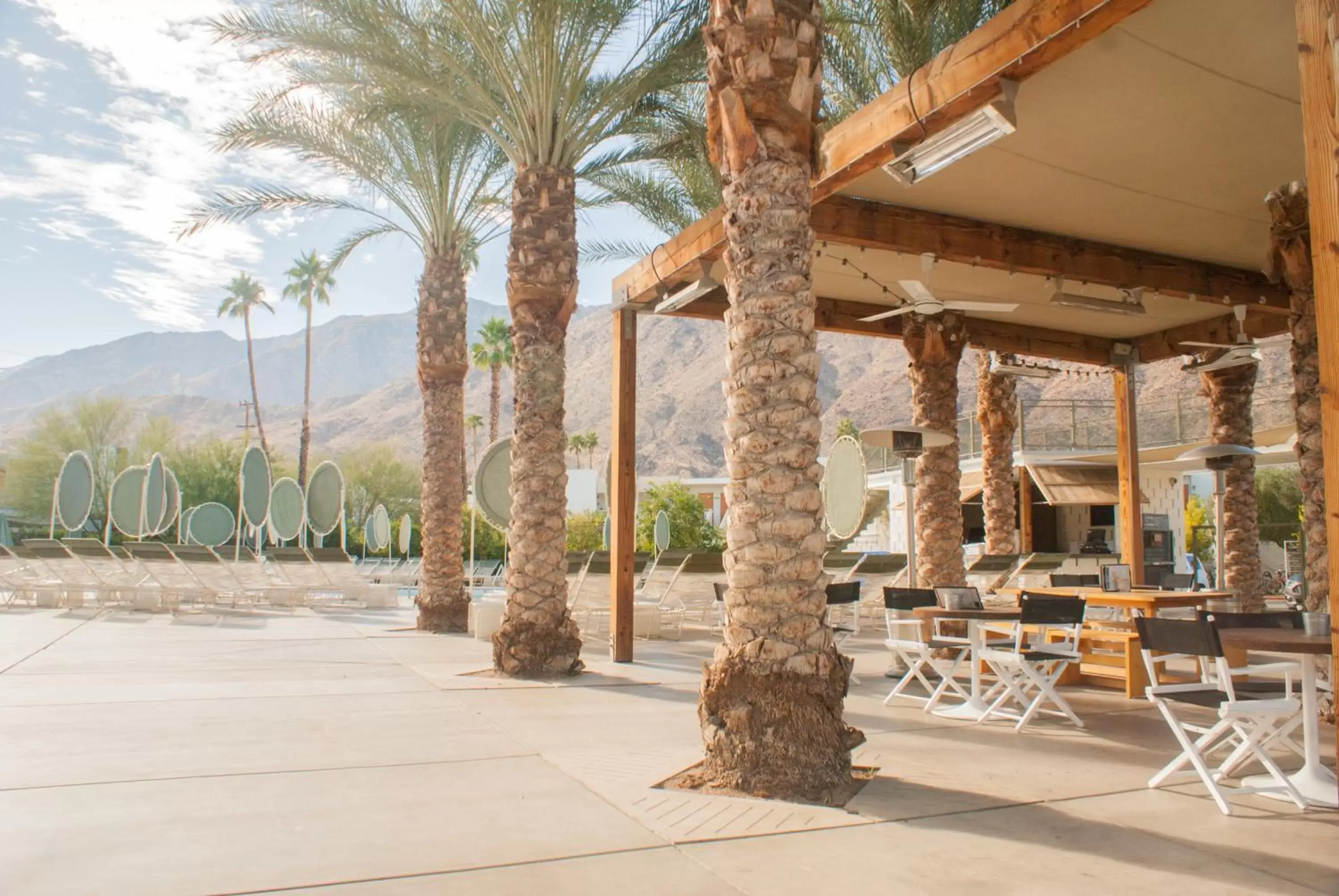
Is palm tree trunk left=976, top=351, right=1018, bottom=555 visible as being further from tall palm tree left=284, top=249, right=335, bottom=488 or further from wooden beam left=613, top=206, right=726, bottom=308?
tall palm tree left=284, top=249, right=335, bottom=488

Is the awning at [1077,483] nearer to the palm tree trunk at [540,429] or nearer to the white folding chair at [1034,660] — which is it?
the palm tree trunk at [540,429]

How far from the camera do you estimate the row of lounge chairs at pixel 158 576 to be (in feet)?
44.8

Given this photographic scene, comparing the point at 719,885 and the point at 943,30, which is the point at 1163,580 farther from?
the point at 719,885

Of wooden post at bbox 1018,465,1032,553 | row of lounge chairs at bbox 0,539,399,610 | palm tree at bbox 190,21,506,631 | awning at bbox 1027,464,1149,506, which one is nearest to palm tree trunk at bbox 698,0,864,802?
palm tree at bbox 190,21,506,631

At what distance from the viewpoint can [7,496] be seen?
37.4 meters

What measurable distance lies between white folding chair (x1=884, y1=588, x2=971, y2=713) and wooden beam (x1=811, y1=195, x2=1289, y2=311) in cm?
290

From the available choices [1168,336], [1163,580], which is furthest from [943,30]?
[1163,580]

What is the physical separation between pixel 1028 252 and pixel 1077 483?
13851 mm

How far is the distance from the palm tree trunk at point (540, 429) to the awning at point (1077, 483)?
1495 cm

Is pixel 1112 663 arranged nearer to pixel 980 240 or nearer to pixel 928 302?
pixel 928 302

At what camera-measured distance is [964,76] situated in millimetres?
5402

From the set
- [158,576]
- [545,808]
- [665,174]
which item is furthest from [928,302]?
[158,576]

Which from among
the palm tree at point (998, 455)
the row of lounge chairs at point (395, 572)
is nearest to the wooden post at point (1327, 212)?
the palm tree at point (998, 455)

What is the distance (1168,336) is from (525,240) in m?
8.09
